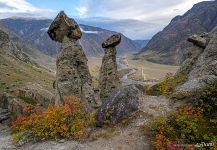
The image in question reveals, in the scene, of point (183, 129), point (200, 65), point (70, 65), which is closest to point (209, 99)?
point (183, 129)

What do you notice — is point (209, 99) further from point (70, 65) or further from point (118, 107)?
point (70, 65)

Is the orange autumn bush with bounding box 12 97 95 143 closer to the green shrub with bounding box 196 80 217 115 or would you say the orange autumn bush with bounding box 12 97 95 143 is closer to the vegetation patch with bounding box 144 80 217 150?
the vegetation patch with bounding box 144 80 217 150

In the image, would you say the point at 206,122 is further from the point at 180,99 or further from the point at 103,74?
the point at 103,74

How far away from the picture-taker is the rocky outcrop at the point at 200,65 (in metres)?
30.4

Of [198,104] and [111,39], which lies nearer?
[198,104]

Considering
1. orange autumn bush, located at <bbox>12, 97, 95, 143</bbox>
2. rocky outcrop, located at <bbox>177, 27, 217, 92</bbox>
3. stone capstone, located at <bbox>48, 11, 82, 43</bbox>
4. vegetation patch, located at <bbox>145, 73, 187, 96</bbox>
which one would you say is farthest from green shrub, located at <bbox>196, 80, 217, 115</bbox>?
stone capstone, located at <bbox>48, 11, 82, 43</bbox>

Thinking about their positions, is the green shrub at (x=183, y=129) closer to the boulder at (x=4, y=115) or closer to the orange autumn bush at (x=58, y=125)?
the orange autumn bush at (x=58, y=125)

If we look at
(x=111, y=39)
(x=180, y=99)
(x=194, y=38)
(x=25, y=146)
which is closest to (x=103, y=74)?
(x=111, y=39)

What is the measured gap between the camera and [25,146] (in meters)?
26.0

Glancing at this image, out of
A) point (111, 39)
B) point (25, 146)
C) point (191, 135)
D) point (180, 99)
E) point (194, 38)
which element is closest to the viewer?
point (191, 135)

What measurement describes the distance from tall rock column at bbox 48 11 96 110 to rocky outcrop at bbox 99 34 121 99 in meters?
4.84

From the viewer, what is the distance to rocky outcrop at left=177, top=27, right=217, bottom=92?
30391 mm

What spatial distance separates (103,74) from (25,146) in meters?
19.9

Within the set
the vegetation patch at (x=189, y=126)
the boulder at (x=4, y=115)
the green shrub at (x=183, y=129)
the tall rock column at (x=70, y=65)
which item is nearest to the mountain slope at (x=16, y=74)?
the boulder at (x=4, y=115)
